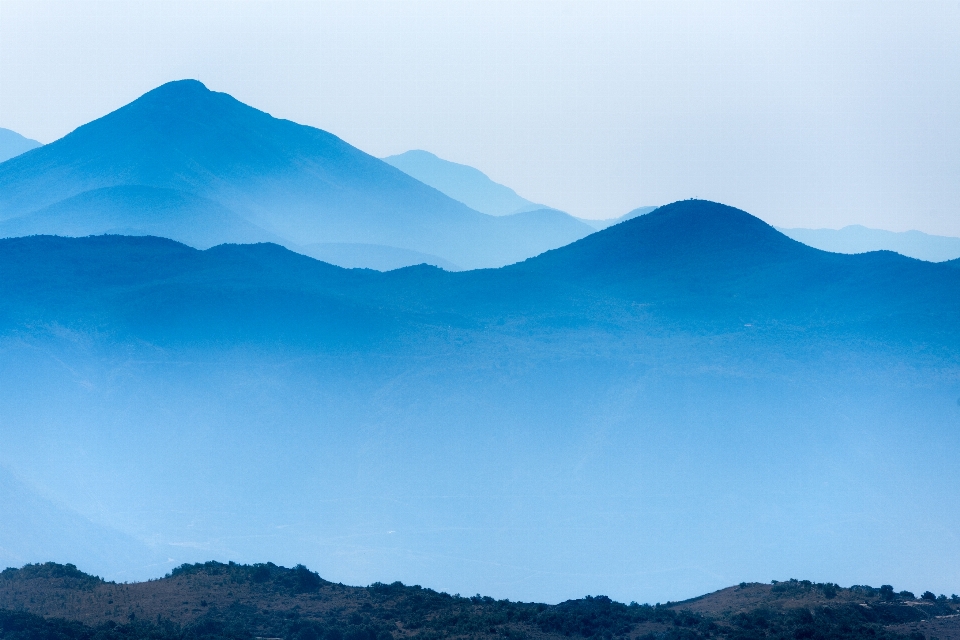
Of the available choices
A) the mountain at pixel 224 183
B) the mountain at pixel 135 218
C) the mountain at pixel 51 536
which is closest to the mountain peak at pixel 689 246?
the mountain at pixel 51 536

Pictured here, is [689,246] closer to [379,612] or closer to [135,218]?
[135,218]

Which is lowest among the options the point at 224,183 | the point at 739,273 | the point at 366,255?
the point at 739,273

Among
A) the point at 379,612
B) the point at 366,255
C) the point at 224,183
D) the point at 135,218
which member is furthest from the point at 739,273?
the point at 224,183

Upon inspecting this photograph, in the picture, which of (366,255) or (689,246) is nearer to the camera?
(689,246)

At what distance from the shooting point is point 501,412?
66.1 metres

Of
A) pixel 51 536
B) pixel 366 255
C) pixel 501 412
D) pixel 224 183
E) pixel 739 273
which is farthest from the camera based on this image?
pixel 366 255

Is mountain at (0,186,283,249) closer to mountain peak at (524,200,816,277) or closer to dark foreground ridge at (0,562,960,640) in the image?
mountain peak at (524,200,816,277)

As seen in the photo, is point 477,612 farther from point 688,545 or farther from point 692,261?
point 692,261

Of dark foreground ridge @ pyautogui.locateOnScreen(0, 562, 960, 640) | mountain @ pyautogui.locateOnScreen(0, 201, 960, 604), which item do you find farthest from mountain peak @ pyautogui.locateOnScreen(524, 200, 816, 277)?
dark foreground ridge @ pyautogui.locateOnScreen(0, 562, 960, 640)

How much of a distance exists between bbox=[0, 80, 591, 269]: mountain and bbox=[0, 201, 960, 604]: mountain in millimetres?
42248

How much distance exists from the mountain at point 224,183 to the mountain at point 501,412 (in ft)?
139

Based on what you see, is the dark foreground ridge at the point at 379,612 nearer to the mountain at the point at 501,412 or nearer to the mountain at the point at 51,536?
the mountain at the point at 51,536

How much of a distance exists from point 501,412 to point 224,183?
275ft

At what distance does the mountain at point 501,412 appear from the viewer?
53.2 m
